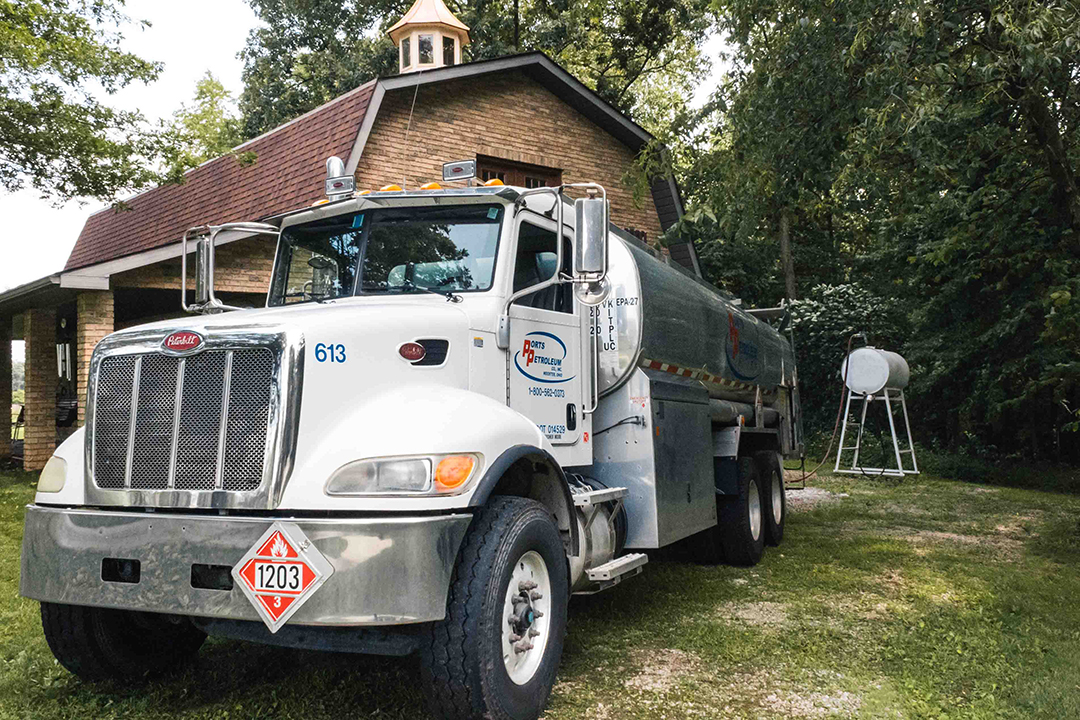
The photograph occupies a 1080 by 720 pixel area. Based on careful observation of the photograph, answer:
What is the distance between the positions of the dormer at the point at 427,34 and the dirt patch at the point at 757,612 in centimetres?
1745

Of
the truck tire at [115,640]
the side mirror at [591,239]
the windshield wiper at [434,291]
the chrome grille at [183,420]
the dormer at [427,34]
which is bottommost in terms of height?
the truck tire at [115,640]

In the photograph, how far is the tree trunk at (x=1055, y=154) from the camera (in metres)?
8.80

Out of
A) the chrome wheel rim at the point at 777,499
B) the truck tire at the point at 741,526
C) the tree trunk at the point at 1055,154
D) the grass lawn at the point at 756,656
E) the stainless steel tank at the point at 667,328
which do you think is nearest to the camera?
the grass lawn at the point at 756,656

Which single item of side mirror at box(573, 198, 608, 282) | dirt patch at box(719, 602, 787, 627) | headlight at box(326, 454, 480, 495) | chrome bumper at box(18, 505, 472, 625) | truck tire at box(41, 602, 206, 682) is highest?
side mirror at box(573, 198, 608, 282)

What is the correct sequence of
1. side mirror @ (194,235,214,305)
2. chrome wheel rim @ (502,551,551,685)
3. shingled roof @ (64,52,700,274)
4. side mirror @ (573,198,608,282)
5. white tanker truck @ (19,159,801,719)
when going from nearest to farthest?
1. white tanker truck @ (19,159,801,719)
2. chrome wheel rim @ (502,551,551,685)
3. side mirror @ (573,198,608,282)
4. side mirror @ (194,235,214,305)
5. shingled roof @ (64,52,700,274)

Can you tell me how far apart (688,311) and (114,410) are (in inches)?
172

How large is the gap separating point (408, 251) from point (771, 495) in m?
5.56

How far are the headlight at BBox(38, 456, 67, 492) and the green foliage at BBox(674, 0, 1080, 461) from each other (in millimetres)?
6341

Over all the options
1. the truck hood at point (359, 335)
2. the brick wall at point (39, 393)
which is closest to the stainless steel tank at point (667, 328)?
the truck hood at point (359, 335)

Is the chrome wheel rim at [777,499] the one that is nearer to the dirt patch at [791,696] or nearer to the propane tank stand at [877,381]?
the dirt patch at [791,696]

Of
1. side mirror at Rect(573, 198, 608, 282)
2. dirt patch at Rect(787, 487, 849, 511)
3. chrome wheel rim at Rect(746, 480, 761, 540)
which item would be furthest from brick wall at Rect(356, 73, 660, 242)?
side mirror at Rect(573, 198, 608, 282)

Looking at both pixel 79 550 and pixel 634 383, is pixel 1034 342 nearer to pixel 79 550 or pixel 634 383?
pixel 634 383

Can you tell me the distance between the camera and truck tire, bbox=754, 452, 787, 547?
9219mm

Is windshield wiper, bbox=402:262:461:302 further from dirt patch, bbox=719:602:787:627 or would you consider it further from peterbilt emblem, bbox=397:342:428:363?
dirt patch, bbox=719:602:787:627
